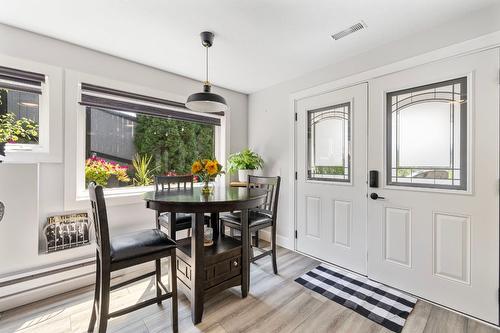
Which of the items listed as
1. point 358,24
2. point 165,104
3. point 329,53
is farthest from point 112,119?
point 358,24

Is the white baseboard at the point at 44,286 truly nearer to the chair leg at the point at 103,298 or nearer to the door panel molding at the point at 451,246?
the chair leg at the point at 103,298

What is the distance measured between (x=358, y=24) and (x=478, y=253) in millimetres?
2149

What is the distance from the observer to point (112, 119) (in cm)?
289

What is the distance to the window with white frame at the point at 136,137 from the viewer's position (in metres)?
2.70

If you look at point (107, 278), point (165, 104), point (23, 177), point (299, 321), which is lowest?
point (299, 321)

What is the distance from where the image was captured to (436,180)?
6.97 ft

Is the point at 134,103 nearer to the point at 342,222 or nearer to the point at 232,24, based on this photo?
the point at 232,24

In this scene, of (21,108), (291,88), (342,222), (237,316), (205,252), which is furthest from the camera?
(291,88)

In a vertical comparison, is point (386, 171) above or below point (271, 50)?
below

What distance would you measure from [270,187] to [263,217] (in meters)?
0.44

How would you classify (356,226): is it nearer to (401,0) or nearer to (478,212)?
(478,212)

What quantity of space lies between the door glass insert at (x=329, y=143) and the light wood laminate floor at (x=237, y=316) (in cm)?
140

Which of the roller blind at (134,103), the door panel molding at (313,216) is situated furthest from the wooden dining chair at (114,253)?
the door panel molding at (313,216)

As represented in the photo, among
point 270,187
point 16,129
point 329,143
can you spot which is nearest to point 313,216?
point 270,187
